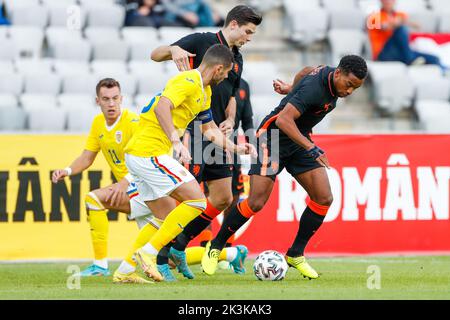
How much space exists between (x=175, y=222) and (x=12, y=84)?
21.8 feet

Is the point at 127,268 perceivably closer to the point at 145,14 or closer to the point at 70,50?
the point at 70,50

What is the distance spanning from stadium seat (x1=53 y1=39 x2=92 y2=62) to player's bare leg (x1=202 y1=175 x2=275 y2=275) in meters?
6.43

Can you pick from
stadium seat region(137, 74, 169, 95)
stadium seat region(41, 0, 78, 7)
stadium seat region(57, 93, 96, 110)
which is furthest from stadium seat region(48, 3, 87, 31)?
stadium seat region(57, 93, 96, 110)

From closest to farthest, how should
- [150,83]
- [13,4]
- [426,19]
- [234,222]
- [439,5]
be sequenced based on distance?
[234,222] < [150,83] < [13,4] < [426,19] < [439,5]

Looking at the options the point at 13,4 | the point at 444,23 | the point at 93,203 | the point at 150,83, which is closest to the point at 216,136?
the point at 93,203

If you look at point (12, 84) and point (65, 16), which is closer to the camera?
point (12, 84)

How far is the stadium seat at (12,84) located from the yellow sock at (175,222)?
649 cm

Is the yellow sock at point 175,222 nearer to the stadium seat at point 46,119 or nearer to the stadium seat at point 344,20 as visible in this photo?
the stadium seat at point 46,119

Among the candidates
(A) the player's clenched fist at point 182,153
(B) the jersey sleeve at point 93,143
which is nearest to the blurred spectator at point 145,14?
(B) the jersey sleeve at point 93,143

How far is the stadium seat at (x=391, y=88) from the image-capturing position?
15.6 m

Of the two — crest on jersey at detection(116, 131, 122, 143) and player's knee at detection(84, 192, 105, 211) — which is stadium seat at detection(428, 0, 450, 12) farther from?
player's knee at detection(84, 192, 105, 211)

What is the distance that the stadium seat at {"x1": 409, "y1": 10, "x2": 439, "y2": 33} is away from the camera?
17.4 meters

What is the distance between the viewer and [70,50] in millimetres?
15141

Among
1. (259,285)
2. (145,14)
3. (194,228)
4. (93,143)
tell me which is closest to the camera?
(259,285)
